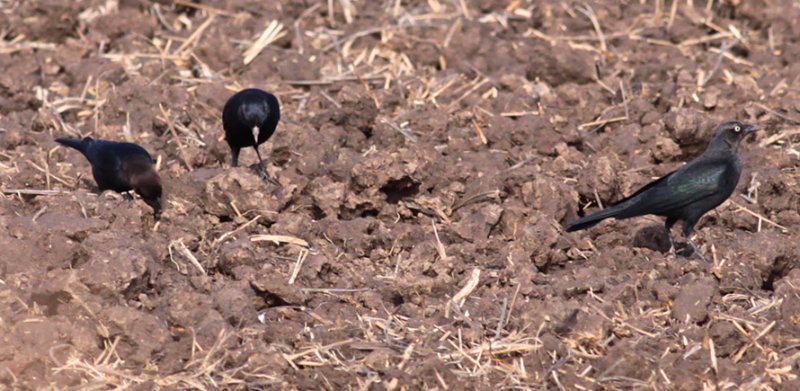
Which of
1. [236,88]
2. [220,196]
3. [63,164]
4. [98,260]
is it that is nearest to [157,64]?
[236,88]

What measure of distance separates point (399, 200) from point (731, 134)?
239 centimetres

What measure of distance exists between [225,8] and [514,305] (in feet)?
21.5

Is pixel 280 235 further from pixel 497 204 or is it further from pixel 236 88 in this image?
pixel 236 88

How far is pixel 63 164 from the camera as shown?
1061cm

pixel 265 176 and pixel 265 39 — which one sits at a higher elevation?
pixel 265 176

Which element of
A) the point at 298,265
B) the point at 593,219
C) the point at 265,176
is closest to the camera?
the point at 298,265

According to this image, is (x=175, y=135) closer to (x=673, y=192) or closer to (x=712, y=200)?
(x=673, y=192)

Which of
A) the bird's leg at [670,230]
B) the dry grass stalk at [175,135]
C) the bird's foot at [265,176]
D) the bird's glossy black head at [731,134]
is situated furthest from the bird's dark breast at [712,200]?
the dry grass stalk at [175,135]

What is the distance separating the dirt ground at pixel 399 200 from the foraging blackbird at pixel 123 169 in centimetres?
19

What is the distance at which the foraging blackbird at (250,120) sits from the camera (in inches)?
403

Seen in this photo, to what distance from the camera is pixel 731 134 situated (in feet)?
32.6

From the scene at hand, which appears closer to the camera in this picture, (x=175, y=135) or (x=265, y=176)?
(x=265, y=176)

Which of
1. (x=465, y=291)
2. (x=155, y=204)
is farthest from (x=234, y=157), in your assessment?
(x=465, y=291)

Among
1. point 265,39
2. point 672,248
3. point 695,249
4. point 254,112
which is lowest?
point 265,39
